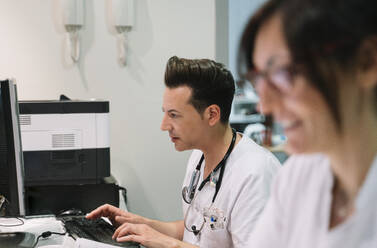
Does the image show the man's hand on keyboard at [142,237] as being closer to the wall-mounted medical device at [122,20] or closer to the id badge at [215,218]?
the id badge at [215,218]

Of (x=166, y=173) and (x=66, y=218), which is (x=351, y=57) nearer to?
(x=66, y=218)

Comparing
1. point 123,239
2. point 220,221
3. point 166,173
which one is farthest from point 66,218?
point 166,173

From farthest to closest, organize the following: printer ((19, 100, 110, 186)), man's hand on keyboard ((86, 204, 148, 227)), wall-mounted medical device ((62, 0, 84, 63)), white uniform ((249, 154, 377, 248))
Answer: wall-mounted medical device ((62, 0, 84, 63)) < printer ((19, 100, 110, 186)) < man's hand on keyboard ((86, 204, 148, 227)) < white uniform ((249, 154, 377, 248))

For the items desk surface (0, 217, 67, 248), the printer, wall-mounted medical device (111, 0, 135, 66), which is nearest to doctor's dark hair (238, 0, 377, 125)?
desk surface (0, 217, 67, 248)

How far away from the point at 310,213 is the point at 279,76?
0.96 feet

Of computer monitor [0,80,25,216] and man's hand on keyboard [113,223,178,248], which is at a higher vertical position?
computer monitor [0,80,25,216]

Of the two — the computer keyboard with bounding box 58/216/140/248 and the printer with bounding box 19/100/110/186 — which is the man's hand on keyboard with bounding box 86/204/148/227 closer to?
the computer keyboard with bounding box 58/216/140/248

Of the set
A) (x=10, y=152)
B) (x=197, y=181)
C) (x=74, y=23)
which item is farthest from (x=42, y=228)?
(x=74, y=23)

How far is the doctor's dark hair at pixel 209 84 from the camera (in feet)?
5.73

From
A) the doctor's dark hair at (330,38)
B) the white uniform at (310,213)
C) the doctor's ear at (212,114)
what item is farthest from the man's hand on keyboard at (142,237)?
the doctor's dark hair at (330,38)

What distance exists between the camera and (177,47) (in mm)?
2926

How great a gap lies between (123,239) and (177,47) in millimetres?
1677

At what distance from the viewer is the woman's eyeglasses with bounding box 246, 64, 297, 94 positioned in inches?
25.2

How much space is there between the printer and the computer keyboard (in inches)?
13.5
